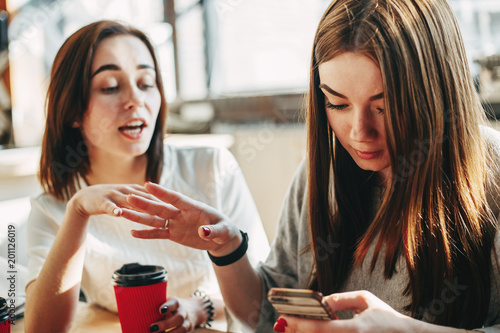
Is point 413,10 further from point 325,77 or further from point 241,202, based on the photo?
point 241,202

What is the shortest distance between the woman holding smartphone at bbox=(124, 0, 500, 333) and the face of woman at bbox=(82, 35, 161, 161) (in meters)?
0.43

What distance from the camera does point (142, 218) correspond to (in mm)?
1069

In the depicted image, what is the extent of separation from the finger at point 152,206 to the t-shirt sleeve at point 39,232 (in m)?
0.46

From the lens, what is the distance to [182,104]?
11.3 feet

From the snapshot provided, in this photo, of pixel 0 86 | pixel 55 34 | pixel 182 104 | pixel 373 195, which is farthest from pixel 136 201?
pixel 182 104

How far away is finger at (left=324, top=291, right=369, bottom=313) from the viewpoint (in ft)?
2.65

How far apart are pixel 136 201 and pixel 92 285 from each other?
57 centimetres

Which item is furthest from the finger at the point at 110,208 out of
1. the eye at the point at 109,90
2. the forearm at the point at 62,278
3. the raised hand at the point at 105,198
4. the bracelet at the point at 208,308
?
the eye at the point at 109,90

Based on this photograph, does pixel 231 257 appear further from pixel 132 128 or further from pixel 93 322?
pixel 132 128

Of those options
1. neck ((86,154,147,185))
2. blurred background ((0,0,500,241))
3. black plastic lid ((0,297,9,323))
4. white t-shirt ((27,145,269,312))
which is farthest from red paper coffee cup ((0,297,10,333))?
blurred background ((0,0,500,241))

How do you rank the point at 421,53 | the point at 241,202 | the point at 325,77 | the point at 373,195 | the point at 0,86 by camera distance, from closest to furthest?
the point at 421,53 → the point at 325,77 → the point at 373,195 → the point at 241,202 → the point at 0,86

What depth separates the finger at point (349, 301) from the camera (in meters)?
0.81

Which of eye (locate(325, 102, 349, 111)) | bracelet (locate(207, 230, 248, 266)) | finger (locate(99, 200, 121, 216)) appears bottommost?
bracelet (locate(207, 230, 248, 266))

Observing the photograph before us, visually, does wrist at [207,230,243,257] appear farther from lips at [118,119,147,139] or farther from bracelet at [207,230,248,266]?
lips at [118,119,147,139]
